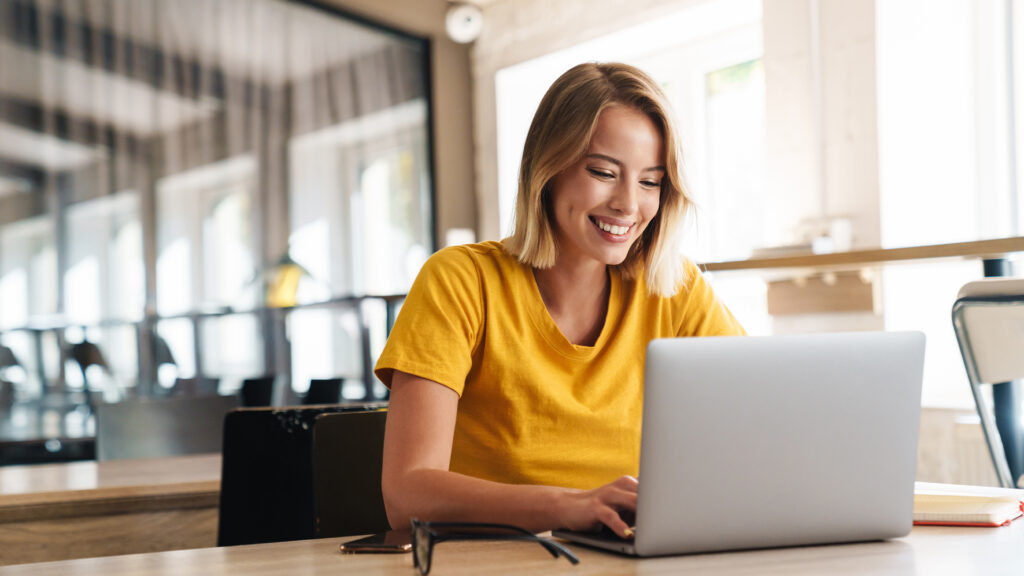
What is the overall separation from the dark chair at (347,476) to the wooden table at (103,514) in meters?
0.49

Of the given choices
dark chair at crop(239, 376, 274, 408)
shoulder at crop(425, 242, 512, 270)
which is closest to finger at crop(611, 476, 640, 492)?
shoulder at crop(425, 242, 512, 270)

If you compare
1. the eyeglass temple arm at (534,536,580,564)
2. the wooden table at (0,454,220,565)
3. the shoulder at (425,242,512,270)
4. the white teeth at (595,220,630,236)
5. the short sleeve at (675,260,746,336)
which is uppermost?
the white teeth at (595,220,630,236)

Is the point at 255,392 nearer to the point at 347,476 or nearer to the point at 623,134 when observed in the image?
the point at 347,476

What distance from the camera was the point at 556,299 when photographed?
148cm

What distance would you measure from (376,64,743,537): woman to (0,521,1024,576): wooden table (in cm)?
23

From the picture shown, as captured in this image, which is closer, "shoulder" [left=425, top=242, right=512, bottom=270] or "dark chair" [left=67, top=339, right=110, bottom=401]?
"shoulder" [left=425, top=242, right=512, bottom=270]

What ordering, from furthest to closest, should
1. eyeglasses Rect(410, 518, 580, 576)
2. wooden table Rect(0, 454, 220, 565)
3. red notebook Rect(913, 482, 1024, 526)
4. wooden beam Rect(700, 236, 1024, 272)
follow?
wooden beam Rect(700, 236, 1024, 272) → wooden table Rect(0, 454, 220, 565) → red notebook Rect(913, 482, 1024, 526) → eyeglasses Rect(410, 518, 580, 576)

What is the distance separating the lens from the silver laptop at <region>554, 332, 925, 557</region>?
877mm

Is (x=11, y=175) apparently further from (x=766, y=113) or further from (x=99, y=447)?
(x=766, y=113)

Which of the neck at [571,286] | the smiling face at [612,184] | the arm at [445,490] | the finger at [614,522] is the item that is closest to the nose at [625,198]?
the smiling face at [612,184]

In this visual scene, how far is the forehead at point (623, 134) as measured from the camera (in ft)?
4.67

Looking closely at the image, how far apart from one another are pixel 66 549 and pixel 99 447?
2.48 ft

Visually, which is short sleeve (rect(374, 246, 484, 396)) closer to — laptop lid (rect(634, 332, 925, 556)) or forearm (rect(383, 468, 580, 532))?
forearm (rect(383, 468, 580, 532))

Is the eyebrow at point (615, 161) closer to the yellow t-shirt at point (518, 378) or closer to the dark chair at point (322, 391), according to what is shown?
the yellow t-shirt at point (518, 378)
